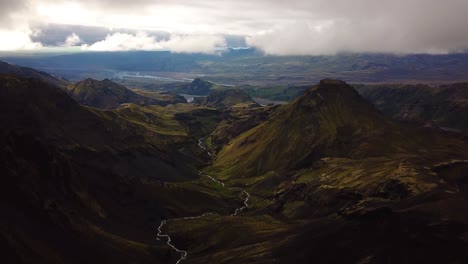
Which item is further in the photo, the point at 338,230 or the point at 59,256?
the point at 338,230

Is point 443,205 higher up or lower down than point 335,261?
higher up

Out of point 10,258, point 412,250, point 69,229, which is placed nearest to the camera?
point 10,258

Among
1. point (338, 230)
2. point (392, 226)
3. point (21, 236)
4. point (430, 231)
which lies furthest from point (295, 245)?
point (21, 236)

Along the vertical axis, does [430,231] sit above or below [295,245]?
above

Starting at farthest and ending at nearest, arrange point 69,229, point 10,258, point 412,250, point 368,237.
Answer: point 69,229 < point 368,237 < point 412,250 < point 10,258

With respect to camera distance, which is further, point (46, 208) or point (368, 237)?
point (46, 208)

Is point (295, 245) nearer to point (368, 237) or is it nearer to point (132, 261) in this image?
point (368, 237)

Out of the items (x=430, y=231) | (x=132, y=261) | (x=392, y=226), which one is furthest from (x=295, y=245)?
(x=132, y=261)

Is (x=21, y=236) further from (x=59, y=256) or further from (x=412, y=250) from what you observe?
(x=412, y=250)

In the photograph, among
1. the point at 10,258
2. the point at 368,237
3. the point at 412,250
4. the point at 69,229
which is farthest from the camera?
the point at 69,229
